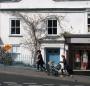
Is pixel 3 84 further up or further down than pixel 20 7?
further down

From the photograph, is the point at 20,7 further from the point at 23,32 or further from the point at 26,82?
the point at 26,82

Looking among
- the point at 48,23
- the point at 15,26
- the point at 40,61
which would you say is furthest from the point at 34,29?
the point at 40,61

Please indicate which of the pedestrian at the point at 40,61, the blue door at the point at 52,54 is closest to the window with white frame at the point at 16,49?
the blue door at the point at 52,54

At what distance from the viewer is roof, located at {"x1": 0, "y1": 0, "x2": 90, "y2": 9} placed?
125 ft

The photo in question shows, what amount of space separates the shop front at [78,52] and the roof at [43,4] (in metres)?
2.89

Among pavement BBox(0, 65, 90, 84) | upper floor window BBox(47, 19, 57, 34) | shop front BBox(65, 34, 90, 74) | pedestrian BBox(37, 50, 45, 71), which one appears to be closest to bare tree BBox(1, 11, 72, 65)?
upper floor window BBox(47, 19, 57, 34)

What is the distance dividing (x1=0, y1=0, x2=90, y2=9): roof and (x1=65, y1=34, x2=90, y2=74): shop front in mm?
2894

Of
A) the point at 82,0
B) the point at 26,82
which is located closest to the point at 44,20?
the point at 82,0

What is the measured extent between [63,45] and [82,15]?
2.97m

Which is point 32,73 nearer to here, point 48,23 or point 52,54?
point 52,54

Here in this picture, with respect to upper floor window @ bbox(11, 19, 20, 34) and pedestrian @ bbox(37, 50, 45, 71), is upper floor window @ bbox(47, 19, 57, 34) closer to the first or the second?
upper floor window @ bbox(11, 19, 20, 34)

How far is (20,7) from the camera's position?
39.2 metres

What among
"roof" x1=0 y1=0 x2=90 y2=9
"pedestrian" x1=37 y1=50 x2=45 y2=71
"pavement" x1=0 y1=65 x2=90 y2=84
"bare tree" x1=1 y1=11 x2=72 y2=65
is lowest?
"pavement" x1=0 y1=65 x2=90 y2=84

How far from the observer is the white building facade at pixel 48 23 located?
38.2m
